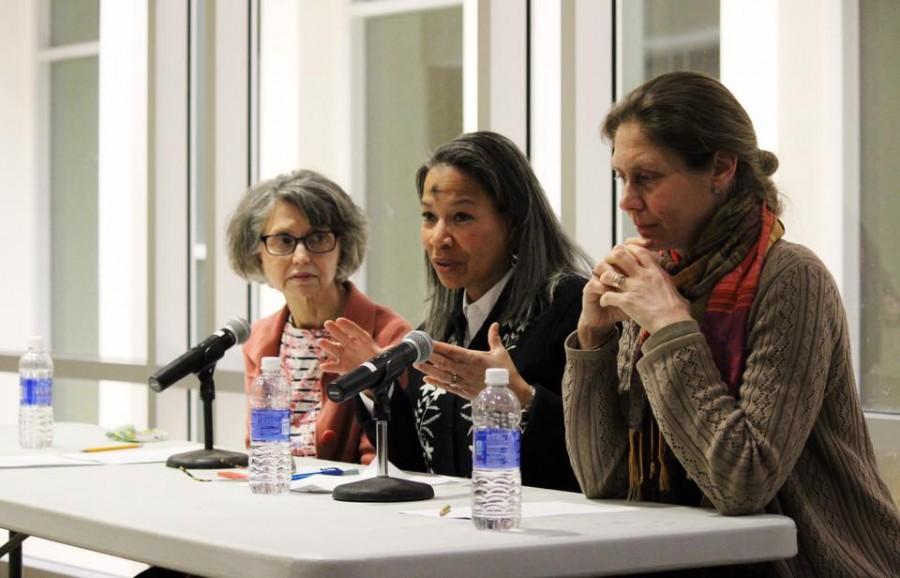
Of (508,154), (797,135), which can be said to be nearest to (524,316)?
(508,154)

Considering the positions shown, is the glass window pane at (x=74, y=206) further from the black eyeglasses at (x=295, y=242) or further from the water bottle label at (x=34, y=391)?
the black eyeglasses at (x=295, y=242)

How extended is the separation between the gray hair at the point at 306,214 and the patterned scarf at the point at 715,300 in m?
1.36

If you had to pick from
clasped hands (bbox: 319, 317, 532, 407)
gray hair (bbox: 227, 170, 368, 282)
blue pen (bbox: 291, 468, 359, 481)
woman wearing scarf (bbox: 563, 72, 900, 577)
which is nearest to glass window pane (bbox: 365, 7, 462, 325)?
gray hair (bbox: 227, 170, 368, 282)

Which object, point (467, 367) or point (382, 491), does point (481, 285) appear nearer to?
point (467, 367)

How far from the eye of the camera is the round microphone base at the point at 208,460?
2879 mm

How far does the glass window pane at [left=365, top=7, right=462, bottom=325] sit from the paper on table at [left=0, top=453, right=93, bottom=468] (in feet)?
6.30

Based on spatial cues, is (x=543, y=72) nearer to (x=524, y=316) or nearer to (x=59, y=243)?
(x=524, y=316)

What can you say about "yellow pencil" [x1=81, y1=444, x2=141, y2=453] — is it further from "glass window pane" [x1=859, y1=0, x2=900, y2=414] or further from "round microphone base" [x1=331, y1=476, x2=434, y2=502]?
"glass window pane" [x1=859, y1=0, x2=900, y2=414]

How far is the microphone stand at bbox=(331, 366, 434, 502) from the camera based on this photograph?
2.31m

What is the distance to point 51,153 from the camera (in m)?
6.33

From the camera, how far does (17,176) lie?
21.0ft

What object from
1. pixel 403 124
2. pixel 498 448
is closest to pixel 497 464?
pixel 498 448

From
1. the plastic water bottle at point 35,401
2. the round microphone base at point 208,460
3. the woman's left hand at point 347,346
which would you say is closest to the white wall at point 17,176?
the plastic water bottle at point 35,401

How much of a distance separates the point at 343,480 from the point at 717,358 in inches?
32.5
